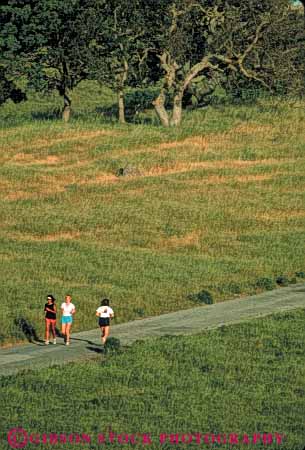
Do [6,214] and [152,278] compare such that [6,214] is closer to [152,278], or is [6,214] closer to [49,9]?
[152,278]

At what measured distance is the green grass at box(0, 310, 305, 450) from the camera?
20.0 m

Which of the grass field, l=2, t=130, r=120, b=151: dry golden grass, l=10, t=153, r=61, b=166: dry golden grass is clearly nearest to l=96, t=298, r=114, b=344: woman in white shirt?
the grass field

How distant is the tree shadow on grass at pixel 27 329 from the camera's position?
30016 mm

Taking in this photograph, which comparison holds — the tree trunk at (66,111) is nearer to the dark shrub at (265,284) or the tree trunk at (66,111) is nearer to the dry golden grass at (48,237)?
the dry golden grass at (48,237)

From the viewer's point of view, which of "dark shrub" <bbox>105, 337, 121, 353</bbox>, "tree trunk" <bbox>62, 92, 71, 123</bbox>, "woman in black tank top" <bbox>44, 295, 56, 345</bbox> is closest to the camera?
"dark shrub" <bbox>105, 337, 121, 353</bbox>

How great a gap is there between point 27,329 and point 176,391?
869 cm

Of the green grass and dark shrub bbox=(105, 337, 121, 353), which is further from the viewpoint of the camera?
dark shrub bbox=(105, 337, 121, 353)

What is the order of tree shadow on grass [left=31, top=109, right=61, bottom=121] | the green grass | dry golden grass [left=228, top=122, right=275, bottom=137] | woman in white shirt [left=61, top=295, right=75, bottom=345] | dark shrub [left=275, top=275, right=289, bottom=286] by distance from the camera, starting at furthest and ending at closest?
tree shadow on grass [left=31, top=109, right=61, bottom=121], dry golden grass [left=228, top=122, right=275, bottom=137], dark shrub [left=275, top=275, right=289, bottom=286], woman in white shirt [left=61, top=295, right=75, bottom=345], the green grass

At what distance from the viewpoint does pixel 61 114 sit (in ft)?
287

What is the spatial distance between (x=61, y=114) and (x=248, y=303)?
54.2 m

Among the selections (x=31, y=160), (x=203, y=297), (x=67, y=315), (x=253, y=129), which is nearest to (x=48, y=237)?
(x=203, y=297)

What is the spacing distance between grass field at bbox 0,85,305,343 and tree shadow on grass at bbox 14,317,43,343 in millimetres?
161

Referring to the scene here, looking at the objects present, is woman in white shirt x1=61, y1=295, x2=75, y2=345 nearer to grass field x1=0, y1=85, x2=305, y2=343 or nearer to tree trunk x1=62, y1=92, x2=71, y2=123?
grass field x1=0, y1=85, x2=305, y2=343

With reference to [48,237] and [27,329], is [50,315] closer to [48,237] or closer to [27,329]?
[27,329]
